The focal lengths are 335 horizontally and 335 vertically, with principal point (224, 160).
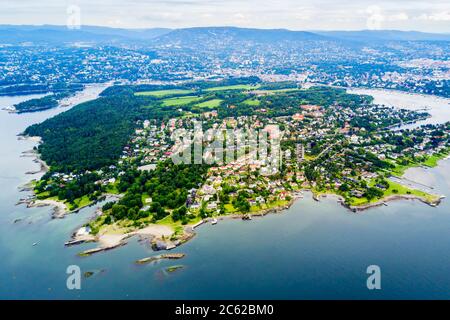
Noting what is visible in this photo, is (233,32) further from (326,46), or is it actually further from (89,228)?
(89,228)

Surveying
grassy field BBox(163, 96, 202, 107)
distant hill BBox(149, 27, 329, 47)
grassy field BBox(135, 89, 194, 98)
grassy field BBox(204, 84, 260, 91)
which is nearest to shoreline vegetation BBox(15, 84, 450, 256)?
grassy field BBox(163, 96, 202, 107)

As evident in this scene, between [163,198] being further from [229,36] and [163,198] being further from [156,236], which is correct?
[229,36]

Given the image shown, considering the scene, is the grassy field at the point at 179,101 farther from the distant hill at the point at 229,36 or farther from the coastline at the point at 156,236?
the distant hill at the point at 229,36

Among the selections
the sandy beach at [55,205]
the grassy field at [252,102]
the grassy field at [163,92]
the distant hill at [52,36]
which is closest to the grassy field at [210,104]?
the grassy field at [252,102]

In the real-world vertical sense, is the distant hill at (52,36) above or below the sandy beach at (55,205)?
above

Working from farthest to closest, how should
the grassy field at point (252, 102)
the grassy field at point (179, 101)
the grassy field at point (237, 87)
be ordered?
the grassy field at point (237, 87), the grassy field at point (179, 101), the grassy field at point (252, 102)

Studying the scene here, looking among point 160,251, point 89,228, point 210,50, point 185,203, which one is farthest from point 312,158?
point 210,50

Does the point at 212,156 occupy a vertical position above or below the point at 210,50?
below

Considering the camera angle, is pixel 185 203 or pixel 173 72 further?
pixel 173 72
